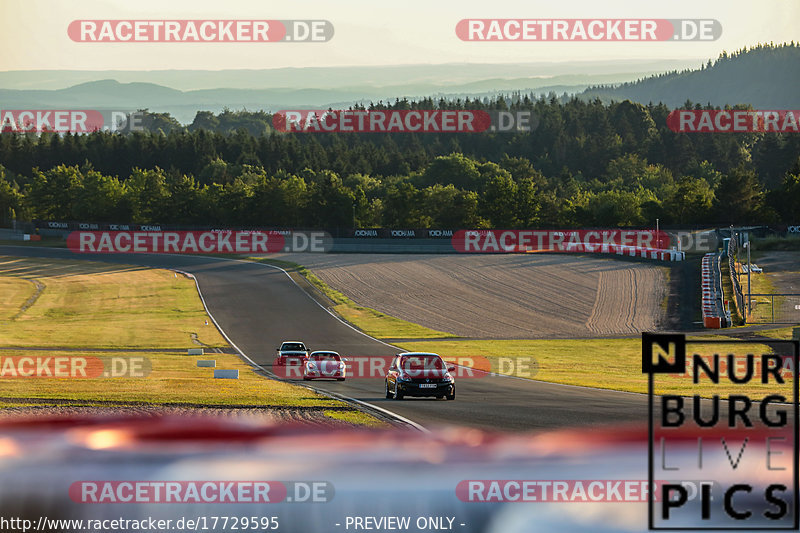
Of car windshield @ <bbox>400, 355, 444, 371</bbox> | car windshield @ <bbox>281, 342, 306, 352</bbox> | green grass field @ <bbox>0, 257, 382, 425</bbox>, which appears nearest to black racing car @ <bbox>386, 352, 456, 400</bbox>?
car windshield @ <bbox>400, 355, 444, 371</bbox>

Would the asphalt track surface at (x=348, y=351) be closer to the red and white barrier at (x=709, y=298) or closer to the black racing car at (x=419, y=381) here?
the black racing car at (x=419, y=381)

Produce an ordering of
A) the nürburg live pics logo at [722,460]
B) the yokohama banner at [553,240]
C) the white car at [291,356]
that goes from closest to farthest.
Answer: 1. the nürburg live pics logo at [722,460]
2. the white car at [291,356]
3. the yokohama banner at [553,240]

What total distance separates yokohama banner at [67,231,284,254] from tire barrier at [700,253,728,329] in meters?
50.3

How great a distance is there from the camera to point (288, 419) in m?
22.2

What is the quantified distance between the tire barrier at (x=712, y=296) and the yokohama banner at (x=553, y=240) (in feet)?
70.6

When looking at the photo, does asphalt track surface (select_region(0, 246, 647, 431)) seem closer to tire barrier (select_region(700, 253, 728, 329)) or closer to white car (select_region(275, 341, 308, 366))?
white car (select_region(275, 341, 308, 366))

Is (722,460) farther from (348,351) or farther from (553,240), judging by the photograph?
(553,240)

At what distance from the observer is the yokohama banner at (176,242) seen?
105938 mm

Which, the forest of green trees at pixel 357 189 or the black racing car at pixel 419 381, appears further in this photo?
the forest of green trees at pixel 357 189

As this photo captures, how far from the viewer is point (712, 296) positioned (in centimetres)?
5872

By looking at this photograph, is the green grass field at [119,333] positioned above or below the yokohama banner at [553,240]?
below

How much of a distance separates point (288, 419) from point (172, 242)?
315 ft

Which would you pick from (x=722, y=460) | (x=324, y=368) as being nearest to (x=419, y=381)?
(x=324, y=368)

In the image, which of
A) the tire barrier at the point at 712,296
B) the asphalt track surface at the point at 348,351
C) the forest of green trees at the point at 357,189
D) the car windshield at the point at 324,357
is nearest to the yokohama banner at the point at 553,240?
the forest of green trees at the point at 357,189
